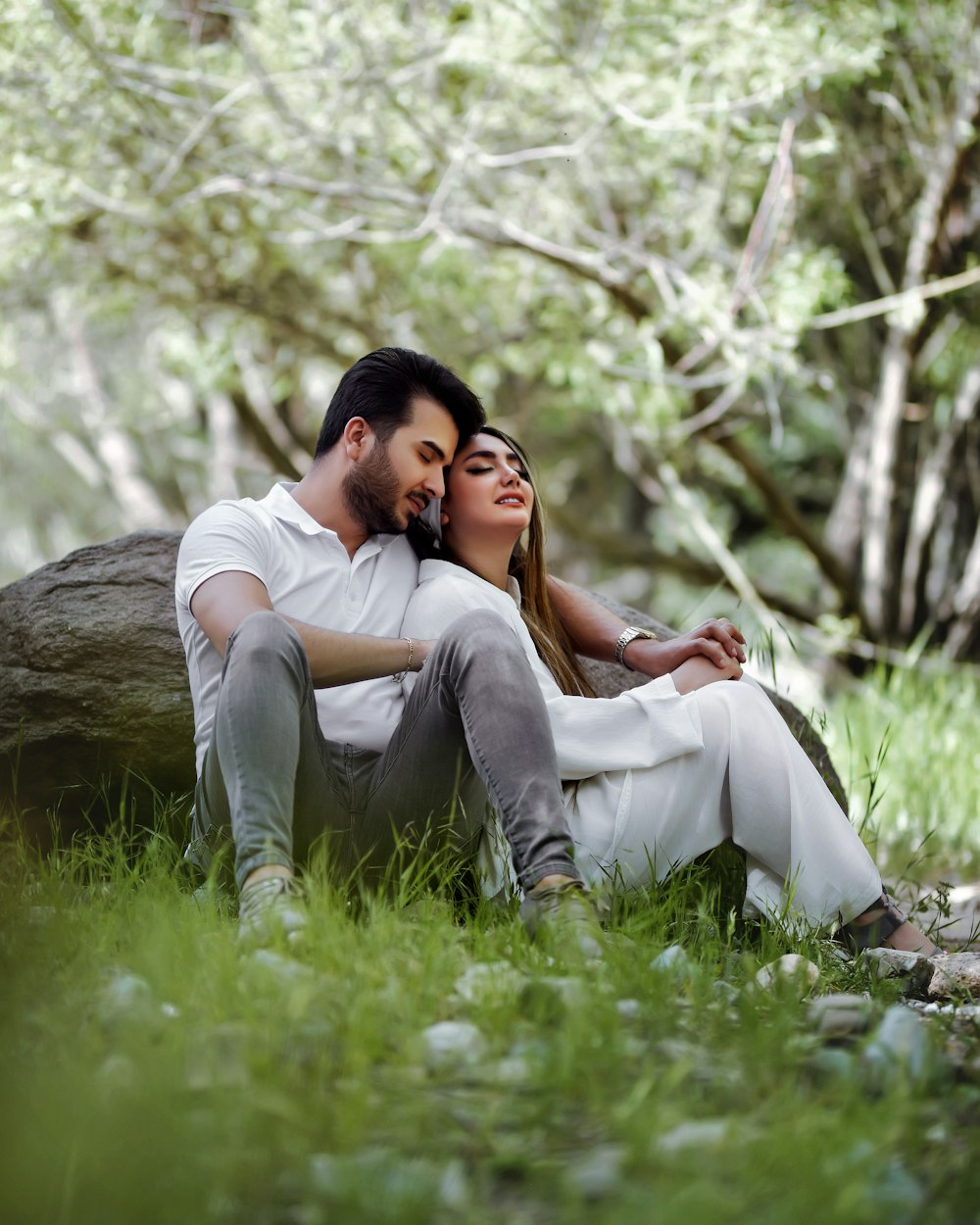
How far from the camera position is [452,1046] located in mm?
1816

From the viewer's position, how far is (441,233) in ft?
19.2

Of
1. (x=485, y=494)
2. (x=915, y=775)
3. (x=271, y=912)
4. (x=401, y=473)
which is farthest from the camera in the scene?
(x=915, y=775)

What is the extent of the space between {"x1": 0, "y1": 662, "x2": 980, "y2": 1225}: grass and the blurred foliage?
261 cm

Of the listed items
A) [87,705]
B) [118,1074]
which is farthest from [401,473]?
[118,1074]

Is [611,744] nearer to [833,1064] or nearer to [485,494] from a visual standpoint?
[485,494]

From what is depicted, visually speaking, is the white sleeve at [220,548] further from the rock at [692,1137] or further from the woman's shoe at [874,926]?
the rock at [692,1137]

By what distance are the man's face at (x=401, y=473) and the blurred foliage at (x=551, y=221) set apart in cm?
147

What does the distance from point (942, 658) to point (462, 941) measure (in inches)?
205

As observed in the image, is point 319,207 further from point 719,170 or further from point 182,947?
point 182,947

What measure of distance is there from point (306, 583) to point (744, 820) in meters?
1.20

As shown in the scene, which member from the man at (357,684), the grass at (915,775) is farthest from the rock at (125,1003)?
the grass at (915,775)

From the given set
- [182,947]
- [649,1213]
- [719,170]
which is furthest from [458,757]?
[719,170]

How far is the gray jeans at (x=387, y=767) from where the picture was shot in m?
2.47

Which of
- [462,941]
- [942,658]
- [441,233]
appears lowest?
[942,658]
